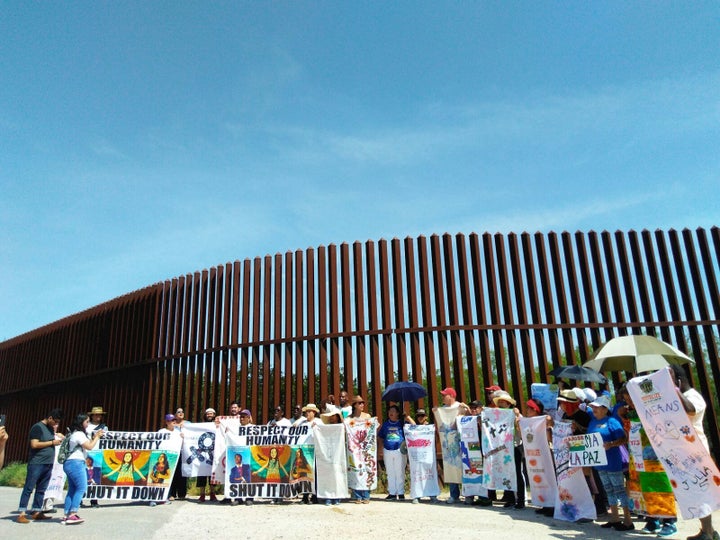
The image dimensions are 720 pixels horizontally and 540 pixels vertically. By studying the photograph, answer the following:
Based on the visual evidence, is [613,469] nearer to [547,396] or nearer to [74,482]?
[547,396]

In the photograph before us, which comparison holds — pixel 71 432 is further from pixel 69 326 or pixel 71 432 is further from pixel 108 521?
pixel 69 326

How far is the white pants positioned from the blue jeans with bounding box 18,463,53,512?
532 cm

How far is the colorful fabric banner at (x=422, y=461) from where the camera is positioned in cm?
906

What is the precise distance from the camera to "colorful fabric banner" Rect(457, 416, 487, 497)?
8.62 metres

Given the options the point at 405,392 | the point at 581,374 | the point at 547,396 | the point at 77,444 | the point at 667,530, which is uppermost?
the point at 581,374

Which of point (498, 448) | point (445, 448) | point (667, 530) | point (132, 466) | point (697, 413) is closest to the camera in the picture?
point (697, 413)

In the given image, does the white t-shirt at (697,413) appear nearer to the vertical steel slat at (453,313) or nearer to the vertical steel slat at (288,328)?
the vertical steel slat at (453,313)

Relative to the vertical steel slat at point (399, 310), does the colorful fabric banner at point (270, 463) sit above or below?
below

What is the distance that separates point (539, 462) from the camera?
795cm

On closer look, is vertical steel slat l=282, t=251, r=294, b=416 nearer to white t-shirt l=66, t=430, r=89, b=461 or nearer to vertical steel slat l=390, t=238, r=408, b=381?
vertical steel slat l=390, t=238, r=408, b=381

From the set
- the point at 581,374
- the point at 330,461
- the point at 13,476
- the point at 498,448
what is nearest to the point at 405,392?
the point at 330,461

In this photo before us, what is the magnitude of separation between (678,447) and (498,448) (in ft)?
10.5

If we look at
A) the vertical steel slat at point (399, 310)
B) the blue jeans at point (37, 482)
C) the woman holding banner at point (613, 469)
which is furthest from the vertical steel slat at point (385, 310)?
the blue jeans at point (37, 482)

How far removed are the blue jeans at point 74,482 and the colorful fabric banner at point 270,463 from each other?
2.33 m
